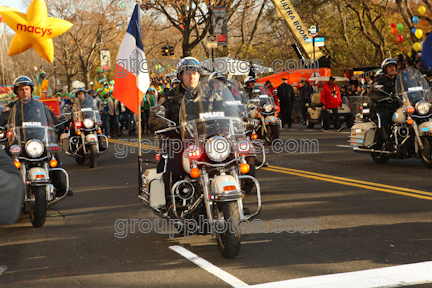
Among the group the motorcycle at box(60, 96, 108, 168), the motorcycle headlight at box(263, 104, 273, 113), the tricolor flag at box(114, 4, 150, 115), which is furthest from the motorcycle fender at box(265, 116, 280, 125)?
the tricolor flag at box(114, 4, 150, 115)

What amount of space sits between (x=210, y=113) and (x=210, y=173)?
2.03 ft

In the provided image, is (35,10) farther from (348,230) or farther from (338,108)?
(338,108)

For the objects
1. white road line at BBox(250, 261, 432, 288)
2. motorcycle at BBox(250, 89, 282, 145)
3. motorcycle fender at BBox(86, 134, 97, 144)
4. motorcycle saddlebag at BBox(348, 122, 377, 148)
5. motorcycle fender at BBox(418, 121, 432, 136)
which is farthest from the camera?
motorcycle at BBox(250, 89, 282, 145)

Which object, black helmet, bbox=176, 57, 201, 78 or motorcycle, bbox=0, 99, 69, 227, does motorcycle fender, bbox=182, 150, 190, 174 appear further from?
motorcycle, bbox=0, 99, 69, 227

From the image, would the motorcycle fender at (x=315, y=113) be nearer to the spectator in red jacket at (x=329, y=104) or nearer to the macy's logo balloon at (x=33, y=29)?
the spectator in red jacket at (x=329, y=104)

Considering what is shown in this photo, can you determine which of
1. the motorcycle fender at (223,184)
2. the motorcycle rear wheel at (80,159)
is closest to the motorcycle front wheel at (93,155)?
the motorcycle rear wheel at (80,159)

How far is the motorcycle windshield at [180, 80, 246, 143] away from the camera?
5973mm

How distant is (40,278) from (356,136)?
8320mm

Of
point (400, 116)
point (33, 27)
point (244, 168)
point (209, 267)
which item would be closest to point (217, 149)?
point (244, 168)

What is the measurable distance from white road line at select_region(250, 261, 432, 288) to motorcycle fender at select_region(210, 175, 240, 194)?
990 millimetres

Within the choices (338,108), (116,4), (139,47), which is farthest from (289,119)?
(116,4)

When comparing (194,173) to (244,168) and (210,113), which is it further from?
(210,113)

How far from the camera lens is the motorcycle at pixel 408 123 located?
10703mm

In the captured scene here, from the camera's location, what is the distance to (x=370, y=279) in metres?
4.86
